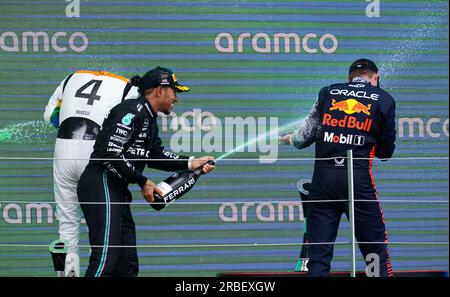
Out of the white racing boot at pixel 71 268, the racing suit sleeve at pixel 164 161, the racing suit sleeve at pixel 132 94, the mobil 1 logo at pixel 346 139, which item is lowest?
the white racing boot at pixel 71 268

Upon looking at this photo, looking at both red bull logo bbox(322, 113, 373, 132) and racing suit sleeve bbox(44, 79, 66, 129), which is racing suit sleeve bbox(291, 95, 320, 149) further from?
racing suit sleeve bbox(44, 79, 66, 129)

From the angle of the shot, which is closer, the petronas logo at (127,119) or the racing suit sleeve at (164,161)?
the petronas logo at (127,119)

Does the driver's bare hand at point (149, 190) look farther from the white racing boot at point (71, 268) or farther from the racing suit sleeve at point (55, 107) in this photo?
the racing suit sleeve at point (55, 107)

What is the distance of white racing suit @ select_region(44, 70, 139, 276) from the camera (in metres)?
8.50

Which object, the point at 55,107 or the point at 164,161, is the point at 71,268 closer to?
the point at 164,161

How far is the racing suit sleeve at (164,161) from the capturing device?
8477mm

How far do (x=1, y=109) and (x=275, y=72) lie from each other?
2.51 metres

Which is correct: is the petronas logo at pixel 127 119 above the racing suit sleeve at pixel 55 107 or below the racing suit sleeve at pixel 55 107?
below

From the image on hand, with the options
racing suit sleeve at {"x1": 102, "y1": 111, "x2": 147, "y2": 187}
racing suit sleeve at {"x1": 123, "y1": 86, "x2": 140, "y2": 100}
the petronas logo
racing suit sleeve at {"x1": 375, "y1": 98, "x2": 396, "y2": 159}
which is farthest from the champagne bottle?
racing suit sleeve at {"x1": 375, "y1": 98, "x2": 396, "y2": 159}

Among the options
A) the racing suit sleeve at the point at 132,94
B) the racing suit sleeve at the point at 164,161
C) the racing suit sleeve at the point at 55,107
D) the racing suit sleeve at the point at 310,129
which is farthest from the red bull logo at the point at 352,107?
the racing suit sleeve at the point at 55,107

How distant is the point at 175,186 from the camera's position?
27.0 feet

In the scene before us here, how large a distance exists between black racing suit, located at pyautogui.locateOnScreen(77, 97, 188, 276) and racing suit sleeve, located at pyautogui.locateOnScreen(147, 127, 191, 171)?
30 cm
